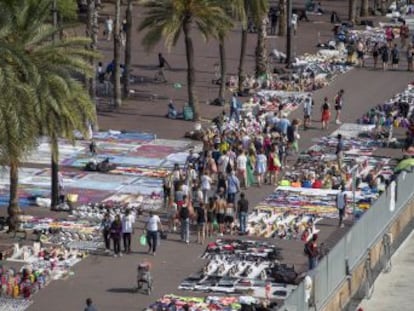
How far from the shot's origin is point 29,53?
4525 centimetres

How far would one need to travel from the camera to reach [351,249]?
41344 millimetres

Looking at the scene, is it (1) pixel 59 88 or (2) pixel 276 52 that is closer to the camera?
(1) pixel 59 88

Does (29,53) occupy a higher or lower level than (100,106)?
higher

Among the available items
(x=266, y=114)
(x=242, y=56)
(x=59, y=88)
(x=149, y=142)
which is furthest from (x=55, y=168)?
(x=242, y=56)

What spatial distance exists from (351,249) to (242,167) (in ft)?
37.4

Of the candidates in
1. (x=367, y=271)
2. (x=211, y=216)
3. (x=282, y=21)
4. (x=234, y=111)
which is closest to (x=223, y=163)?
(x=211, y=216)

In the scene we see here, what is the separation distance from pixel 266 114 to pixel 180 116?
324 centimetres

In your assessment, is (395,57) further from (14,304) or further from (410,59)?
(14,304)

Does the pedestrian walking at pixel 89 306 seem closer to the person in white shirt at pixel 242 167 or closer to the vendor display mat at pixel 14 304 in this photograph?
the vendor display mat at pixel 14 304

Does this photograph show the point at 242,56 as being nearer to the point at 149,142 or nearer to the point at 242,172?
the point at 149,142

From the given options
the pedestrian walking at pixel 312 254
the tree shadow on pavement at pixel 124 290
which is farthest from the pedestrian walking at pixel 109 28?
the tree shadow on pavement at pixel 124 290

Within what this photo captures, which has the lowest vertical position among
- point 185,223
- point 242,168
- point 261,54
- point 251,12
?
point 185,223

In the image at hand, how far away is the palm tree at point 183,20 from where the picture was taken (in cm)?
6159

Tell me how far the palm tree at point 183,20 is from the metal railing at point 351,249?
1466 cm
